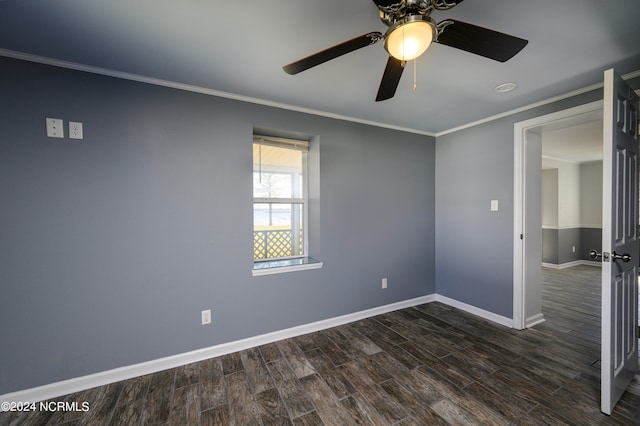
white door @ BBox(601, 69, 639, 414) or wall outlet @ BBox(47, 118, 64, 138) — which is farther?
wall outlet @ BBox(47, 118, 64, 138)

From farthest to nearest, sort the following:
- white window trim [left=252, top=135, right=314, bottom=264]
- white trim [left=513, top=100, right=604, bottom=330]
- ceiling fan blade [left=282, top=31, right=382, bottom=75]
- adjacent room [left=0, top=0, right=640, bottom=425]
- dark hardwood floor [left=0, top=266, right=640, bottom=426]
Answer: white trim [left=513, top=100, right=604, bottom=330] → white window trim [left=252, top=135, right=314, bottom=264] → dark hardwood floor [left=0, top=266, right=640, bottom=426] → adjacent room [left=0, top=0, right=640, bottom=425] → ceiling fan blade [left=282, top=31, right=382, bottom=75]

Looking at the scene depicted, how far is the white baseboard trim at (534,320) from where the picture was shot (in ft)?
9.04

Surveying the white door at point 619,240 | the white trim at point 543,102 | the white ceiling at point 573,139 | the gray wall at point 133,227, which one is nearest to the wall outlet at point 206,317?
the gray wall at point 133,227

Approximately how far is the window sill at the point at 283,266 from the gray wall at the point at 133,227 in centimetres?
6

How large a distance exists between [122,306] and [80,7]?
6.41 feet

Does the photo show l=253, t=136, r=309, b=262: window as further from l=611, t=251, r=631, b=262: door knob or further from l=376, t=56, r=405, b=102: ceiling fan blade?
l=611, t=251, r=631, b=262: door knob

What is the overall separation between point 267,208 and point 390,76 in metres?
1.85

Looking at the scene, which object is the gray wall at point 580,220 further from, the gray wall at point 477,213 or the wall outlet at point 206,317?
the wall outlet at point 206,317

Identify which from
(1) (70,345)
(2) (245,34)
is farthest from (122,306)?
(2) (245,34)

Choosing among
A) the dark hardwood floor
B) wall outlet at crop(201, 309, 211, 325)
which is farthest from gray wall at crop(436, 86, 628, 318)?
wall outlet at crop(201, 309, 211, 325)

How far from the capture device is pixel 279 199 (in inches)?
112

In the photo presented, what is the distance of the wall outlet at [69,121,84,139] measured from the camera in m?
1.85

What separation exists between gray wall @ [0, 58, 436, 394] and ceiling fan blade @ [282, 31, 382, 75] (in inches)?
48.9

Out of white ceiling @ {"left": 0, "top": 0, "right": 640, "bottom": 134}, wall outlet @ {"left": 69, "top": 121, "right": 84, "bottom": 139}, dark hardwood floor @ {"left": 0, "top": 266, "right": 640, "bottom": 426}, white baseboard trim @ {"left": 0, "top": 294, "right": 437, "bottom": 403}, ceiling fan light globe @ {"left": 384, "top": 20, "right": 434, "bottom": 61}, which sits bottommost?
dark hardwood floor @ {"left": 0, "top": 266, "right": 640, "bottom": 426}
